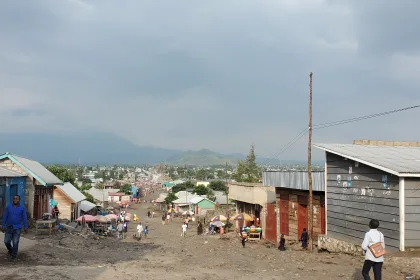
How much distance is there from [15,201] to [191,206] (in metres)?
62.7

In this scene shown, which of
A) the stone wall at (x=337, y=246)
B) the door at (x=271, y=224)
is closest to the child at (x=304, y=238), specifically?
the stone wall at (x=337, y=246)

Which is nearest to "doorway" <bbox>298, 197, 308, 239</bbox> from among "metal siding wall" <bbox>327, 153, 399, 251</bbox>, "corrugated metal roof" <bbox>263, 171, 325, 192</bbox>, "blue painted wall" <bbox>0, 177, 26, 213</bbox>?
"corrugated metal roof" <bbox>263, 171, 325, 192</bbox>

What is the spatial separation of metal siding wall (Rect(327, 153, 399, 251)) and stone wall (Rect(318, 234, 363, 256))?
0.22 m

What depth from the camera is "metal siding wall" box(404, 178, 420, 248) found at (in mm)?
14477

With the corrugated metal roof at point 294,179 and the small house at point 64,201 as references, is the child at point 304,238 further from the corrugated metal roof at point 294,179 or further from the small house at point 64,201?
the small house at point 64,201

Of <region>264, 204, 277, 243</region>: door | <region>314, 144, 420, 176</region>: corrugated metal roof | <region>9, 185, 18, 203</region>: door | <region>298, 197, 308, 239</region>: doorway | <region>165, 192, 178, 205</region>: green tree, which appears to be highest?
<region>314, 144, 420, 176</region>: corrugated metal roof

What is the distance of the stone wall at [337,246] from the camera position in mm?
17078

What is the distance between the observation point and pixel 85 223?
1454 inches

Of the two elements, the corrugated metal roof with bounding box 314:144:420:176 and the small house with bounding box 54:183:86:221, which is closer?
the corrugated metal roof with bounding box 314:144:420:176

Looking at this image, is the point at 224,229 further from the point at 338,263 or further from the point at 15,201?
the point at 15,201

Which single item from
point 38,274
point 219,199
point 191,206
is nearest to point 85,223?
point 38,274

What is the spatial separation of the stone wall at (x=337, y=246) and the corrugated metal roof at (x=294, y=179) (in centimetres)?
264

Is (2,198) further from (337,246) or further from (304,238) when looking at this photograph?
(337,246)

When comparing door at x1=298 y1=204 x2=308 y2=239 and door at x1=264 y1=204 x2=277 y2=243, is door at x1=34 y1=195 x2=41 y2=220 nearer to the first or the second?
door at x1=264 y1=204 x2=277 y2=243
